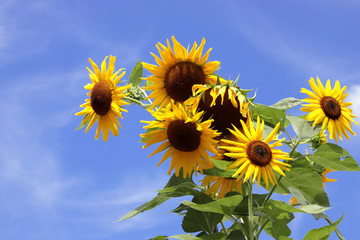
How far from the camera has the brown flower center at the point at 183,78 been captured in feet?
10.1

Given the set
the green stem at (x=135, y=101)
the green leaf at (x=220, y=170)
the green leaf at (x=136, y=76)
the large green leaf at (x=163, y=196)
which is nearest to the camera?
the green leaf at (x=220, y=170)

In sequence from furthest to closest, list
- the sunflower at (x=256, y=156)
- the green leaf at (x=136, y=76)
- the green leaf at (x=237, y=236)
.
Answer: the green leaf at (x=136, y=76) < the green leaf at (x=237, y=236) < the sunflower at (x=256, y=156)

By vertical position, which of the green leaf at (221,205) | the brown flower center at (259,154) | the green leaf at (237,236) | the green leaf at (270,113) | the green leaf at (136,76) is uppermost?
the green leaf at (136,76)

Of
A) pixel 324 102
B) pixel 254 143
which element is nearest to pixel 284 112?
pixel 324 102

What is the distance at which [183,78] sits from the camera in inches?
121

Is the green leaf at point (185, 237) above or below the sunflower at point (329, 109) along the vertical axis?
below

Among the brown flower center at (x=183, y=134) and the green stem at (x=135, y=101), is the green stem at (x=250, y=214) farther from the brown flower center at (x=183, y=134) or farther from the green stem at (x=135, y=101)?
the green stem at (x=135, y=101)

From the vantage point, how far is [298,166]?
312 cm

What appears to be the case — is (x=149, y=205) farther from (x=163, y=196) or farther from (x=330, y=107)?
(x=330, y=107)

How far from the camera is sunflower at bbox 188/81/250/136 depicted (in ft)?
9.49

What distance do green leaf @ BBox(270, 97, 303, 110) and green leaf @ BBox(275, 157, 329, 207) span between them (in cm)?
38

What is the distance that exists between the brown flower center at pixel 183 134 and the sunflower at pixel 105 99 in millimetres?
624

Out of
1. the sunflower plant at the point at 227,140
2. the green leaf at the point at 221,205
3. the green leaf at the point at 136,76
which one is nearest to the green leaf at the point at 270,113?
the sunflower plant at the point at 227,140

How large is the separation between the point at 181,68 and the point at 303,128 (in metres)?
0.90
